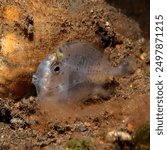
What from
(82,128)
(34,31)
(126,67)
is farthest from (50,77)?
(126,67)

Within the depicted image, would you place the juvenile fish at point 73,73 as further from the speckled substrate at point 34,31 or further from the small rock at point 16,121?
the small rock at point 16,121

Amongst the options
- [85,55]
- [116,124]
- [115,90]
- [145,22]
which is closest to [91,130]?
[116,124]

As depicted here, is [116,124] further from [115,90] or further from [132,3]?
[132,3]

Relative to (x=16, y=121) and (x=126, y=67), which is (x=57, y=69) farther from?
(x=126, y=67)

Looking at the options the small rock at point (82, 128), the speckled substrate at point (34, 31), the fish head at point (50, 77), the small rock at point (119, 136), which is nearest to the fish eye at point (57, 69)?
the fish head at point (50, 77)

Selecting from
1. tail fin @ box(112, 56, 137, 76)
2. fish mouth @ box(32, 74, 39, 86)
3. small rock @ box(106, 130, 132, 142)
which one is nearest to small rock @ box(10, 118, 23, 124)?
fish mouth @ box(32, 74, 39, 86)

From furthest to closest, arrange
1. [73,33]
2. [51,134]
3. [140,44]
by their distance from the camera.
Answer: [140,44] < [73,33] < [51,134]
